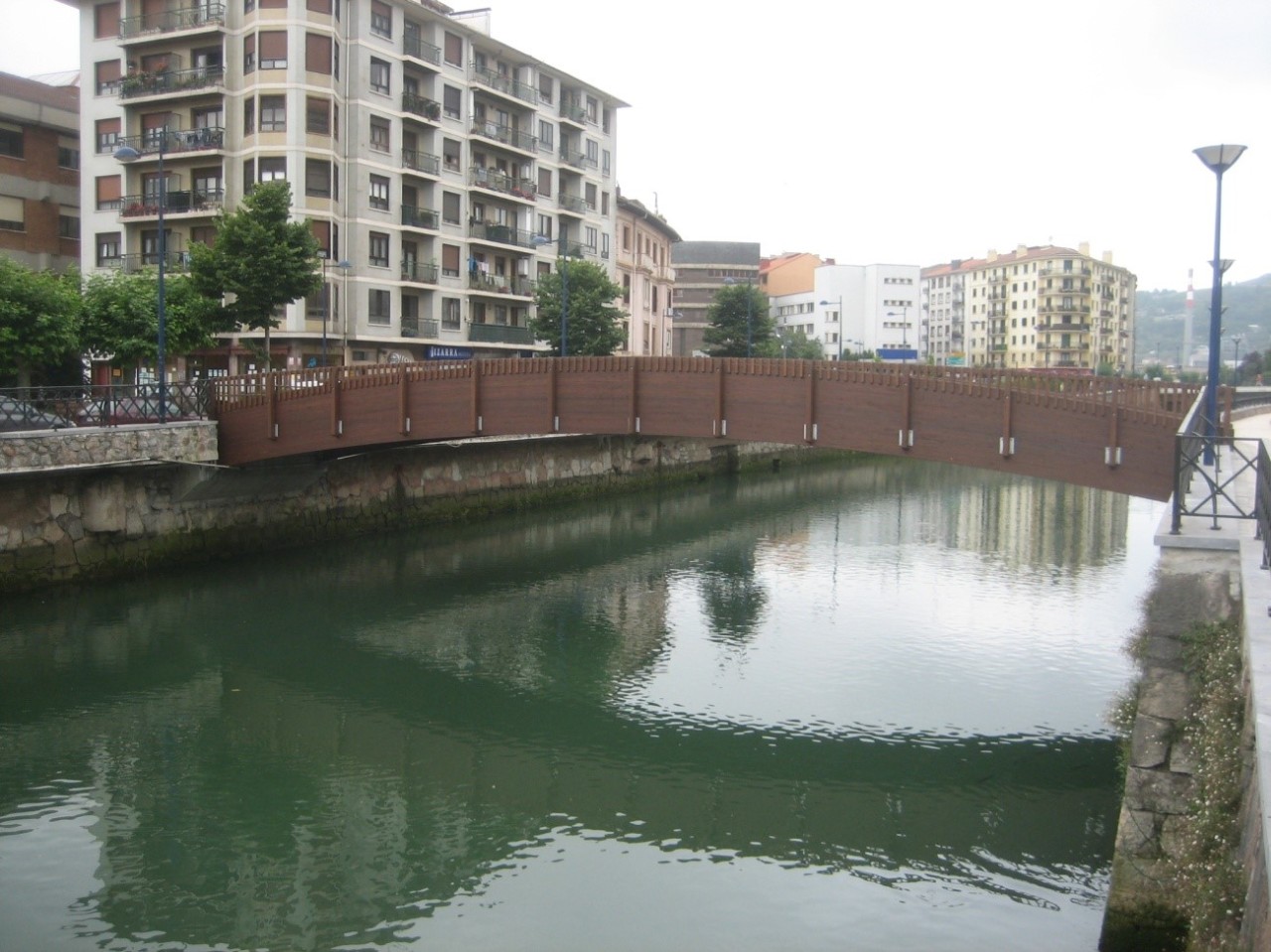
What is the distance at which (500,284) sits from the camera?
52.6 meters

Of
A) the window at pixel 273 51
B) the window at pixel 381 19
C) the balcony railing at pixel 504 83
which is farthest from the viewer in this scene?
the balcony railing at pixel 504 83

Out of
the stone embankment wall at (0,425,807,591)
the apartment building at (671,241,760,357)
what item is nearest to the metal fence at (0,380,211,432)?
the stone embankment wall at (0,425,807,591)

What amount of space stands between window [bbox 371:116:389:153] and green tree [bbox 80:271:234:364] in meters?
13.2

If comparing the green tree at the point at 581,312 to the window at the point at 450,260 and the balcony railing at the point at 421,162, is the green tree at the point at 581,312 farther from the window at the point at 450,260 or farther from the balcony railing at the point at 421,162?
the balcony railing at the point at 421,162

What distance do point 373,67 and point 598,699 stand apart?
3395 cm

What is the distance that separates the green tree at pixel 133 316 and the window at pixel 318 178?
9.10 metres

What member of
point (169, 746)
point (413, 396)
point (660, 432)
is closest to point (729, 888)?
point (169, 746)

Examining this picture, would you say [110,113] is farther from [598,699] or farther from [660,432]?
[598,699]

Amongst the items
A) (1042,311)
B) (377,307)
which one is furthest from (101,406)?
(1042,311)

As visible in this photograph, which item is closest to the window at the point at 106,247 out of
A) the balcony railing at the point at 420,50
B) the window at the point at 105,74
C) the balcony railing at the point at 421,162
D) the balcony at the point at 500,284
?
the window at the point at 105,74

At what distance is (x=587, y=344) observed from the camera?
48.0 metres

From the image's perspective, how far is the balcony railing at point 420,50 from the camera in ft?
151

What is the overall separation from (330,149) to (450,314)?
375 inches

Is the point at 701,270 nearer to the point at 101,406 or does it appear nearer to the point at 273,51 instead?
the point at 273,51
